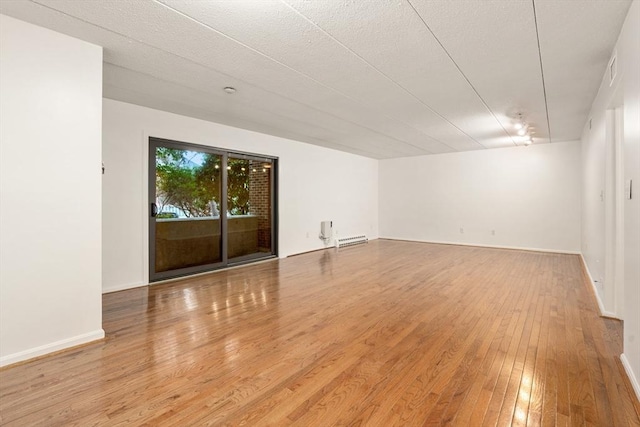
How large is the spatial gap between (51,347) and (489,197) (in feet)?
27.4

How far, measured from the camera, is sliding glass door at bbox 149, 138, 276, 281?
4551mm

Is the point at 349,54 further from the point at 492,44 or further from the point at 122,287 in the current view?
the point at 122,287

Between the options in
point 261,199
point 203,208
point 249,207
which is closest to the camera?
point 203,208

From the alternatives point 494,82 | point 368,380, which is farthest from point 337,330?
point 494,82

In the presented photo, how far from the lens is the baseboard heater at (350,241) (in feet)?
25.8

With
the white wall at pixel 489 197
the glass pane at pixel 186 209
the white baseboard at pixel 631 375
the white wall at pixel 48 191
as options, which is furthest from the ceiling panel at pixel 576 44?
the glass pane at pixel 186 209

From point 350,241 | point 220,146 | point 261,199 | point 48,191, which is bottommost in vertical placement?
point 350,241

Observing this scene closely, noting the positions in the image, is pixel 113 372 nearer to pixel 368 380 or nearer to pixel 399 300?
pixel 368 380

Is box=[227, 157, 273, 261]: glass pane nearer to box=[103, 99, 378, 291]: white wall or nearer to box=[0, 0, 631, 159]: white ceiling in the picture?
box=[103, 99, 378, 291]: white wall

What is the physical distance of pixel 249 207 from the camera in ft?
19.4

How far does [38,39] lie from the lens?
2352 millimetres

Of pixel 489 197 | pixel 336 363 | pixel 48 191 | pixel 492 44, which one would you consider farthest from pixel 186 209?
pixel 489 197

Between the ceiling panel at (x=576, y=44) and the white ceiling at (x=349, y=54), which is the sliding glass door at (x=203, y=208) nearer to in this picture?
the white ceiling at (x=349, y=54)

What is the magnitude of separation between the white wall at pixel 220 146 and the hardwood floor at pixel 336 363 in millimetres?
642
